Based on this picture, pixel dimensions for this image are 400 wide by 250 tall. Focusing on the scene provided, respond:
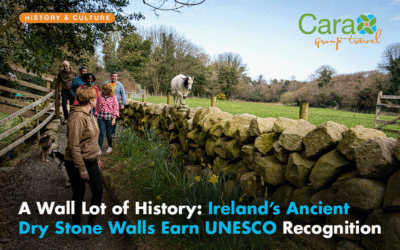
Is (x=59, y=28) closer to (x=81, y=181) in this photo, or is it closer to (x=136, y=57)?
(x=81, y=181)

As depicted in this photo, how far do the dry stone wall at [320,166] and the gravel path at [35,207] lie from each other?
1818 millimetres

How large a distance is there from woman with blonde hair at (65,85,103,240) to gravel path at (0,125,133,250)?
28 cm

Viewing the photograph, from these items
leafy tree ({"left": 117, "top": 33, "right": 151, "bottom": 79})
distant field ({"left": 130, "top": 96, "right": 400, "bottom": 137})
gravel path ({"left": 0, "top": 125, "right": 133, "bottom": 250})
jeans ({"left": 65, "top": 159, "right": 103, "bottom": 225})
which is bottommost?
gravel path ({"left": 0, "top": 125, "right": 133, "bottom": 250})

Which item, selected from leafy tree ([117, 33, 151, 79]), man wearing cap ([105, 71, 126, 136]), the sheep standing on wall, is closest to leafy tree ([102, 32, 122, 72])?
leafy tree ([117, 33, 151, 79])

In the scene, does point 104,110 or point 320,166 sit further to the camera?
point 104,110

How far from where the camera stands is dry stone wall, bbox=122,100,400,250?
179cm

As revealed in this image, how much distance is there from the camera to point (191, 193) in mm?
2793

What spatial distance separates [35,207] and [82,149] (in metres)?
2.10

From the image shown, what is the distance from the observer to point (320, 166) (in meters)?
2.22

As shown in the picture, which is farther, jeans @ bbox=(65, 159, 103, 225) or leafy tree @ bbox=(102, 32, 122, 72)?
leafy tree @ bbox=(102, 32, 122, 72)

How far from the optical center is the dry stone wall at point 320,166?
1.79 m

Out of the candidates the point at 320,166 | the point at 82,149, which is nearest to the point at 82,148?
the point at 82,149

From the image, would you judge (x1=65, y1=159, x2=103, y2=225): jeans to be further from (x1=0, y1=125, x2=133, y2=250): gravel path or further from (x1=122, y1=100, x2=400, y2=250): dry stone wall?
(x1=122, y1=100, x2=400, y2=250): dry stone wall

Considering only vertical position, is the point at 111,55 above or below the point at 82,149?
above
